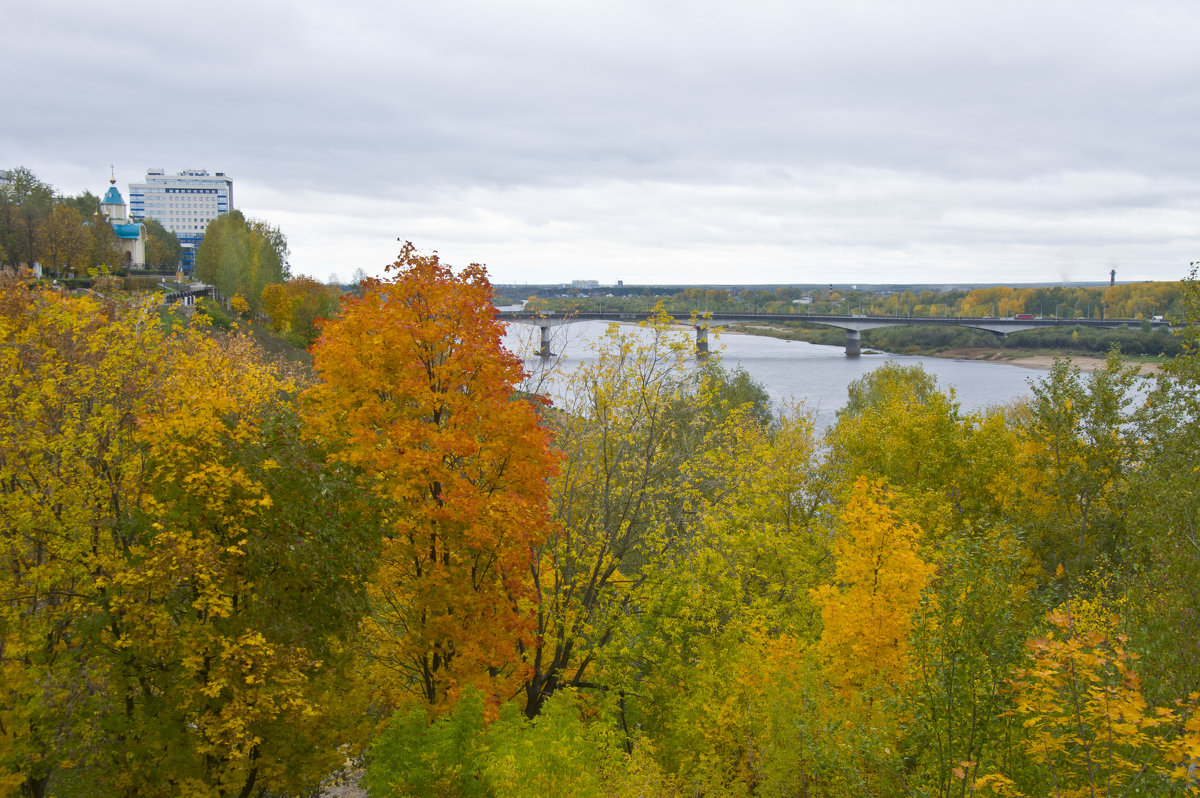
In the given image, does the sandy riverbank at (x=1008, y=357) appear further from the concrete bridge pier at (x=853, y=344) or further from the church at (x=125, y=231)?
the church at (x=125, y=231)

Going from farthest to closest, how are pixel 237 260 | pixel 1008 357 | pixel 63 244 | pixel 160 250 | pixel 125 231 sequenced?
pixel 160 250, pixel 1008 357, pixel 125 231, pixel 237 260, pixel 63 244

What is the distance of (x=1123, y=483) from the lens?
24484 millimetres

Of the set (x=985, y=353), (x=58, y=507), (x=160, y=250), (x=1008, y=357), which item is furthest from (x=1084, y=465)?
(x=160, y=250)

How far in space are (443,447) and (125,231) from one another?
95677mm

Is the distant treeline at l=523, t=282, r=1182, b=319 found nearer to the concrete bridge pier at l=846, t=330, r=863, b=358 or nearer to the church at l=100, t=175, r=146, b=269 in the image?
the concrete bridge pier at l=846, t=330, r=863, b=358

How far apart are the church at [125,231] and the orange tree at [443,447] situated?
266ft

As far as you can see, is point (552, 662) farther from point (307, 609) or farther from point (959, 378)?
point (959, 378)

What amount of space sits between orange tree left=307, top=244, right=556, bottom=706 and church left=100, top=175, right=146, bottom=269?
81140 mm

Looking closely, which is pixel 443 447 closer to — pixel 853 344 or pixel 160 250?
pixel 853 344

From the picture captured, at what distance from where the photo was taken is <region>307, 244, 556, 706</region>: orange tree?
14016 mm

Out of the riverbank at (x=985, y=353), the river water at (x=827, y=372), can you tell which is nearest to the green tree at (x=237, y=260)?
the river water at (x=827, y=372)

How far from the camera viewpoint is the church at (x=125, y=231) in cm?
8938

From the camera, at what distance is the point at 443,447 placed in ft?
45.0

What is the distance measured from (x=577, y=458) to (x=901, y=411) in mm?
14485
